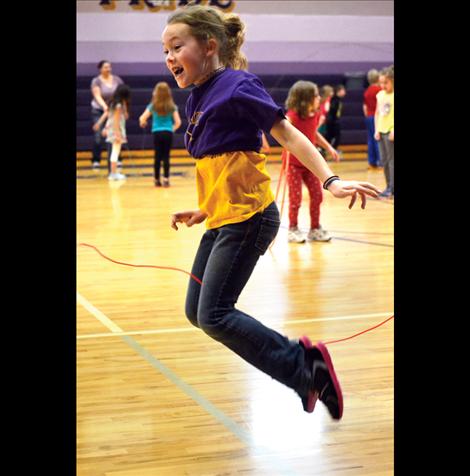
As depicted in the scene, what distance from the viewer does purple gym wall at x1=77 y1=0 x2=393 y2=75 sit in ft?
68.0

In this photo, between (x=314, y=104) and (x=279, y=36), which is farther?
(x=279, y=36)

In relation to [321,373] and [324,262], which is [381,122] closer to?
[324,262]

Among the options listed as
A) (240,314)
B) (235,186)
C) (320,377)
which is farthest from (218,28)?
(320,377)

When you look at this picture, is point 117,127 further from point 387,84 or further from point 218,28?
point 218,28

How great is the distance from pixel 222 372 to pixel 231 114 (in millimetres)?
1568

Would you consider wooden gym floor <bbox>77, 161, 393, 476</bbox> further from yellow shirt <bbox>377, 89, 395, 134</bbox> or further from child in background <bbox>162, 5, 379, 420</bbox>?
yellow shirt <bbox>377, 89, 395, 134</bbox>

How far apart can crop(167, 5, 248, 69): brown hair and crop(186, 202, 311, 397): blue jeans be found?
0.57m

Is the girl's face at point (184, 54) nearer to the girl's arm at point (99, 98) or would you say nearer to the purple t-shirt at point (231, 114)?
the purple t-shirt at point (231, 114)

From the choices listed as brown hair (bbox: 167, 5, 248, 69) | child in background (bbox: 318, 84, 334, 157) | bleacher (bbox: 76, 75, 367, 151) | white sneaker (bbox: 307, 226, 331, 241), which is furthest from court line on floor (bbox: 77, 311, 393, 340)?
bleacher (bbox: 76, 75, 367, 151)

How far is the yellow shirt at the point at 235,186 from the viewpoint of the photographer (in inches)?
125

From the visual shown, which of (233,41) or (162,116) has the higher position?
(162,116)

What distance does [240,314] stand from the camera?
320 cm
